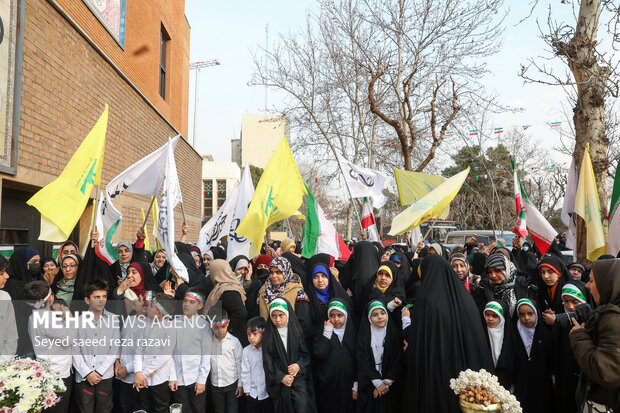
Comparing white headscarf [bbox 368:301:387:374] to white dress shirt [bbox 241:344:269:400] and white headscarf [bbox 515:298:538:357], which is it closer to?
white dress shirt [bbox 241:344:269:400]

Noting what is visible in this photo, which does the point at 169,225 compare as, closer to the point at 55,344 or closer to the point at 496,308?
the point at 55,344

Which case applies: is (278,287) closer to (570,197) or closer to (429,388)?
(429,388)

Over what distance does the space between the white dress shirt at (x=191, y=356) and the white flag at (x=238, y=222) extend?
1.82 metres

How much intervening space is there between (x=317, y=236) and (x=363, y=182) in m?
Result: 1.56

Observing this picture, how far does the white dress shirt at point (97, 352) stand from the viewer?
3975 millimetres

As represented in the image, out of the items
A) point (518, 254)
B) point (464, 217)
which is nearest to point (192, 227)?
point (518, 254)

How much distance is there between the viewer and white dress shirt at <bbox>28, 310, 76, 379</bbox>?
3889 millimetres

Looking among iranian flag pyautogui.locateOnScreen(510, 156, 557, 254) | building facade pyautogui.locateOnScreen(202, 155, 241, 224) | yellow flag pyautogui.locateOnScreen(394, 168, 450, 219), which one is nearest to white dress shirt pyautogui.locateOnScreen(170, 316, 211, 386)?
yellow flag pyautogui.locateOnScreen(394, 168, 450, 219)

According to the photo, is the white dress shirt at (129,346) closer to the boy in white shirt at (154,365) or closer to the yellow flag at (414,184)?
the boy in white shirt at (154,365)

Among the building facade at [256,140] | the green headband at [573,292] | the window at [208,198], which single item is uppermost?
the building facade at [256,140]

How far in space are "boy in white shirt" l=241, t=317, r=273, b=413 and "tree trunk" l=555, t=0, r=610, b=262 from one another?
4887 millimetres

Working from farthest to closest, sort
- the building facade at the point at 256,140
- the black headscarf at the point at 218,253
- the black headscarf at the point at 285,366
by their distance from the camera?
the building facade at the point at 256,140, the black headscarf at the point at 218,253, the black headscarf at the point at 285,366

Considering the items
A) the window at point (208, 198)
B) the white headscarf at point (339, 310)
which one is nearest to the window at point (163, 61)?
the white headscarf at point (339, 310)

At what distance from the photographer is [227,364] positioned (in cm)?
412
